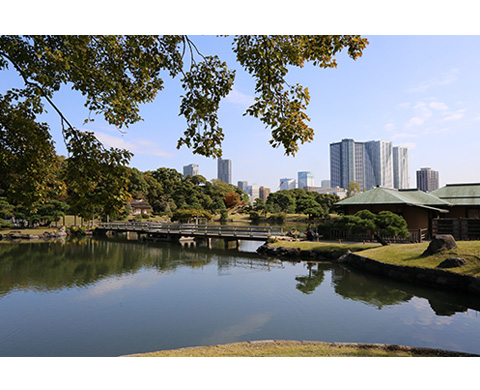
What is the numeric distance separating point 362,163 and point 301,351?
125237 millimetres

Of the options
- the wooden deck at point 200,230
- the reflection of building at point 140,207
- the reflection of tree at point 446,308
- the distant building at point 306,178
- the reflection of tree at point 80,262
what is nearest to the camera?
the reflection of tree at point 446,308

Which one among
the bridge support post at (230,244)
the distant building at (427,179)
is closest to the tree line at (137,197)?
the bridge support post at (230,244)

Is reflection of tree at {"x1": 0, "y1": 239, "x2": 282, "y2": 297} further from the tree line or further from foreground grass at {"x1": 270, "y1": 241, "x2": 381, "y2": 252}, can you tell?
the tree line

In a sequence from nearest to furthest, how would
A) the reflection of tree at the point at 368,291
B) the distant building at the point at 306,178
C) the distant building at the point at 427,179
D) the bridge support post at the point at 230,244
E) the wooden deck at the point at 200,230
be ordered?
the reflection of tree at the point at 368,291 → the wooden deck at the point at 200,230 → the bridge support post at the point at 230,244 → the distant building at the point at 427,179 → the distant building at the point at 306,178

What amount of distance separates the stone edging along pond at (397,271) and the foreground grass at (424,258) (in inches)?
9.1

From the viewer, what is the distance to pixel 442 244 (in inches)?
456

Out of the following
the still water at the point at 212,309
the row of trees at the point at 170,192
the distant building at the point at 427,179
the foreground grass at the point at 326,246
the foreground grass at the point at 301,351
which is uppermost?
the distant building at the point at 427,179

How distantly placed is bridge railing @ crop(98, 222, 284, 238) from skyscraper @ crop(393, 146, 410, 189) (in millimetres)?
103145

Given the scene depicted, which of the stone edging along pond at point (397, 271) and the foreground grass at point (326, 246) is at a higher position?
the foreground grass at point (326, 246)

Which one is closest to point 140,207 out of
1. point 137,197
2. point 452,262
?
point 137,197

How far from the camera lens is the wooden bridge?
880 inches

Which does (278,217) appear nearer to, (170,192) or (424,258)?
(170,192)

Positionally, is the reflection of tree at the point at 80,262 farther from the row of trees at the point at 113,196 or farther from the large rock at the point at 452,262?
the large rock at the point at 452,262

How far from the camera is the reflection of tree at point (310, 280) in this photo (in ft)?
36.5
